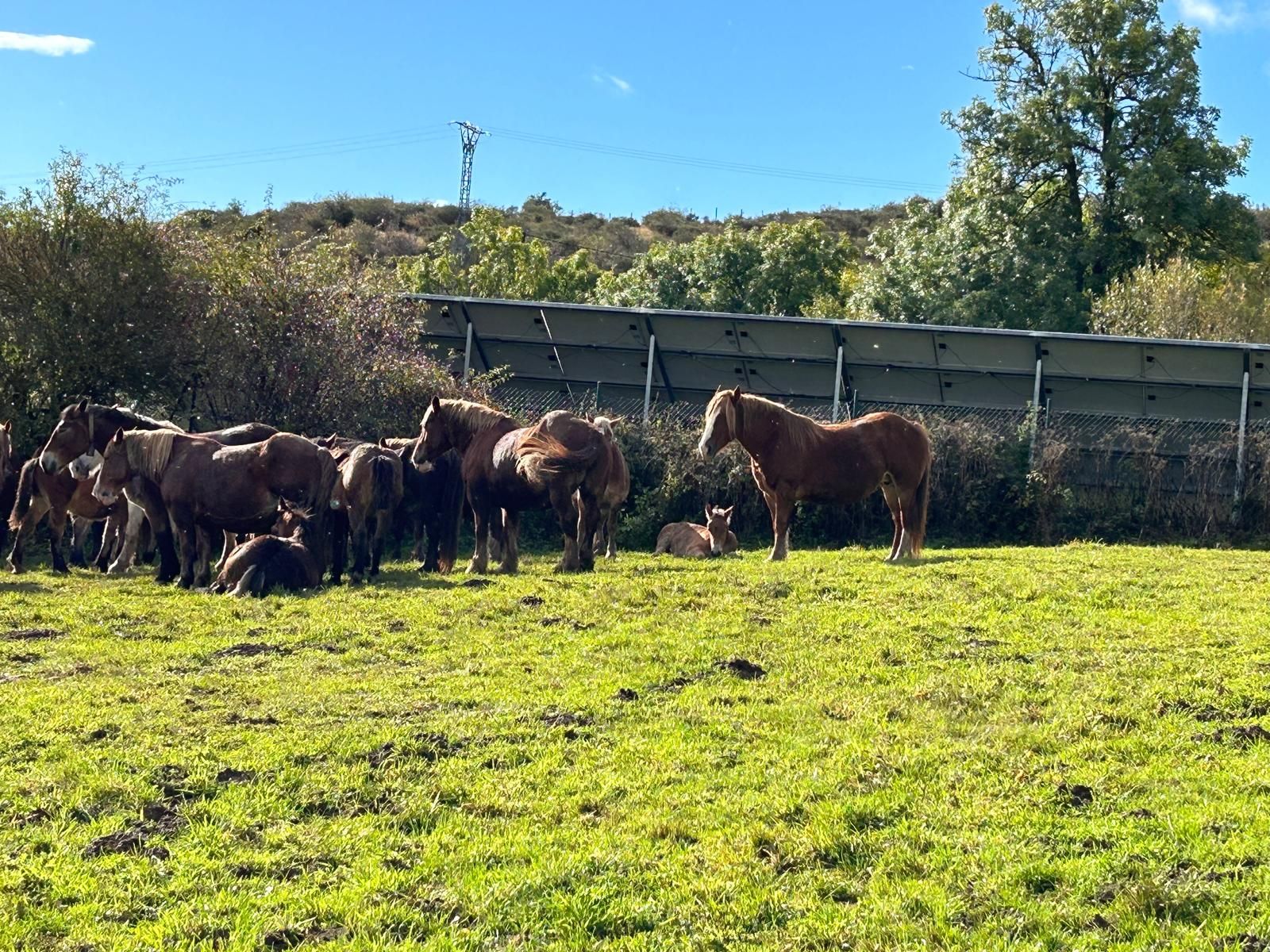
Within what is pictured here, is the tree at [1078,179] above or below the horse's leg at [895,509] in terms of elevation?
above

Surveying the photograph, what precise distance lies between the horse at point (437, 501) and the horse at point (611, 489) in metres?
1.84

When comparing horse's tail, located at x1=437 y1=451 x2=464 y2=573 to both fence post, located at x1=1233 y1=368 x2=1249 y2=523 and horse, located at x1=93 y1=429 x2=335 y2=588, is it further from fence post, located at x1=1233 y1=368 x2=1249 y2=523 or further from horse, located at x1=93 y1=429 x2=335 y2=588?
fence post, located at x1=1233 y1=368 x2=1249 y2=523

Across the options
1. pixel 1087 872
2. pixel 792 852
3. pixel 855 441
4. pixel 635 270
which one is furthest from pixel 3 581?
pixel 635 270

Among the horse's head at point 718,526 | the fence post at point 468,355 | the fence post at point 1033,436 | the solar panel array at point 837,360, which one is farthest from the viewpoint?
the fence post at point 468,355

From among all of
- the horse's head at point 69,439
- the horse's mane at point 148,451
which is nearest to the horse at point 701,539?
the horse's mane at point 148,451

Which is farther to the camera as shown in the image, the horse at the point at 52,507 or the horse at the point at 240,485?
the horse at the point at 52,507

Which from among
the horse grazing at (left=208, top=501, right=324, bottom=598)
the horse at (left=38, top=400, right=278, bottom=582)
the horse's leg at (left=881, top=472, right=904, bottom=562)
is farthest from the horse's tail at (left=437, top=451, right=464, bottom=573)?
the horse's leg at (left=881, top=472, right=904, bottom=562)

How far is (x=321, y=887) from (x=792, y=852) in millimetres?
2142

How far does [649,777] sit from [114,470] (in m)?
10.9

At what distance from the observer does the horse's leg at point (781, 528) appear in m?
16.8

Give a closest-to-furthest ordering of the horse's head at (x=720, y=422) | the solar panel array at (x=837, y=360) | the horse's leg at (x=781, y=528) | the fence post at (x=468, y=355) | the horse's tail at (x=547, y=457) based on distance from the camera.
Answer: the horse's tail at (x=547, y=457)
the horse's head at (x=720, y=422)
the horse's leg at (x=781, y=528)
the solar panel array at (x=837, y=360)
the fence post at (x=468, y=355)

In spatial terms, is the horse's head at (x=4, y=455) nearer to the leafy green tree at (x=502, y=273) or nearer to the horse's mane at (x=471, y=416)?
the horse's mane at (x=471, y=416)

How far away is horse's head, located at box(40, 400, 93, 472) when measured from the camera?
17.0m

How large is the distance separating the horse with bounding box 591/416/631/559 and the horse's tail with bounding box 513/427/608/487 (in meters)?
0.52
